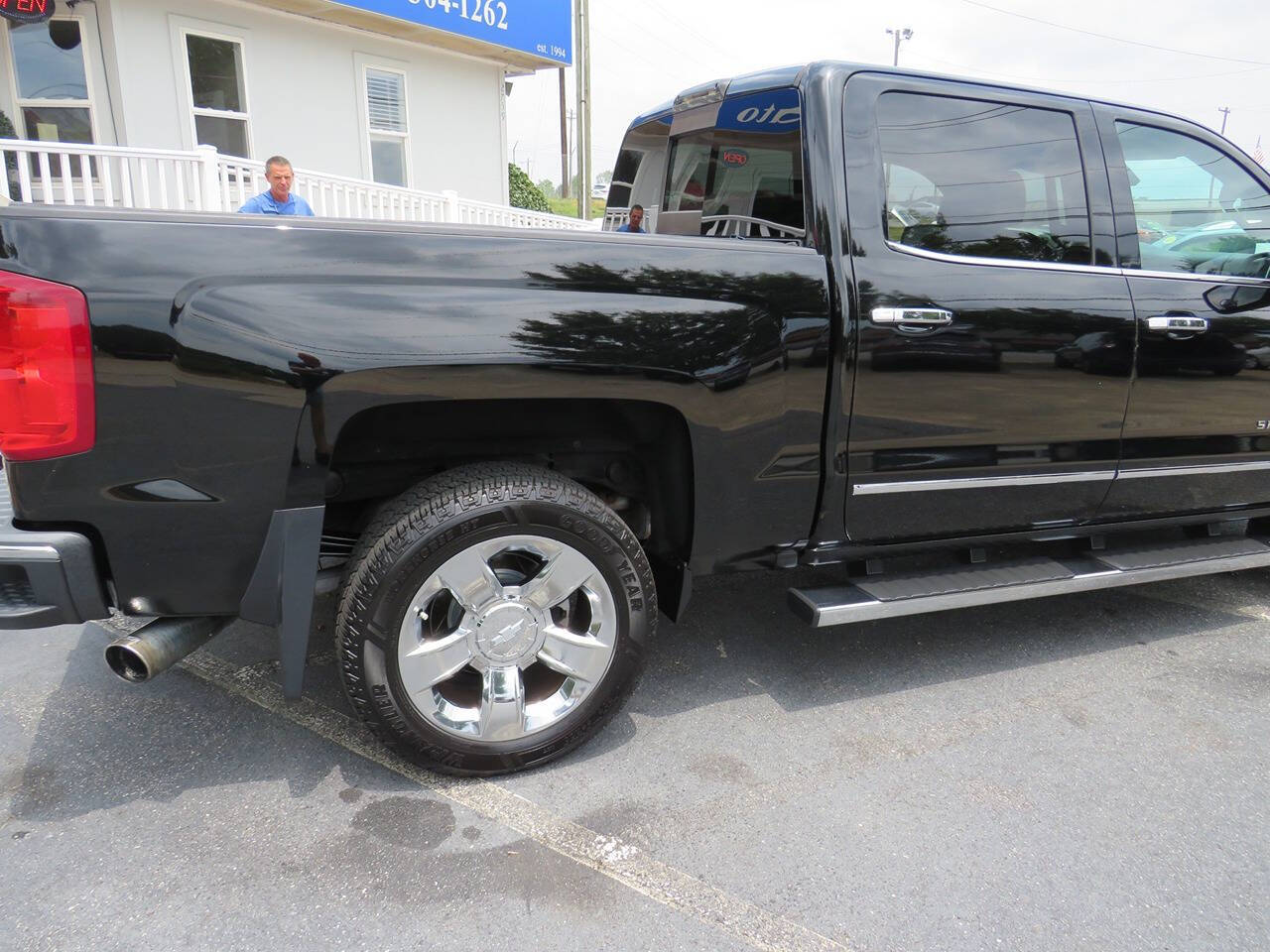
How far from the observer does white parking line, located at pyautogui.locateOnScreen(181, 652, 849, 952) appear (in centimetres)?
201

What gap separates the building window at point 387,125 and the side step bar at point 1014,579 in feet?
31.7

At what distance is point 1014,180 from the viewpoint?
9.66ft

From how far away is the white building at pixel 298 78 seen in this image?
8.37 m

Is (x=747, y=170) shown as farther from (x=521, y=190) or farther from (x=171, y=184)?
(x=521, y=190)

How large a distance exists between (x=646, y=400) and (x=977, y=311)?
3.65ft

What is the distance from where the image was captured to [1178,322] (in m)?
3.03

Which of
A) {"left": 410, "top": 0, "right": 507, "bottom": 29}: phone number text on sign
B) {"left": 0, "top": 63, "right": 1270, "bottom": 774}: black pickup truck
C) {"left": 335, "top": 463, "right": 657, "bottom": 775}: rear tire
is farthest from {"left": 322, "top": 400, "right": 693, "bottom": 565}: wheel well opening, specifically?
{"left": 410, "top": 0, "right": 507, "bottom": 29}: phone number text on sign

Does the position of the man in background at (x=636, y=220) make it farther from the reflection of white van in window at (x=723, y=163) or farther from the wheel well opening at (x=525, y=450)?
the wheel well opening at (x=525, y=450)

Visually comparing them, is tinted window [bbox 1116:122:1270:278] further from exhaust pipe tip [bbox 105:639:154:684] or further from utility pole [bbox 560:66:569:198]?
utility pole [bbox 560:66:569:198]

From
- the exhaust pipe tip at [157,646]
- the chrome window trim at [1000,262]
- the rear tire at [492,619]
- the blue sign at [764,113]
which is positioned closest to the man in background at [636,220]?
the blue sign at [764,113]

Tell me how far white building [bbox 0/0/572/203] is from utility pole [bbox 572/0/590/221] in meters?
2.79

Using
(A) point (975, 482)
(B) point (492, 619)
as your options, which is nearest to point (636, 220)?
(A) point (975, 482)

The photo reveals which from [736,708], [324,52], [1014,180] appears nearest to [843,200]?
[1014,180]

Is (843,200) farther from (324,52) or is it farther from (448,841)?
(324,52)
